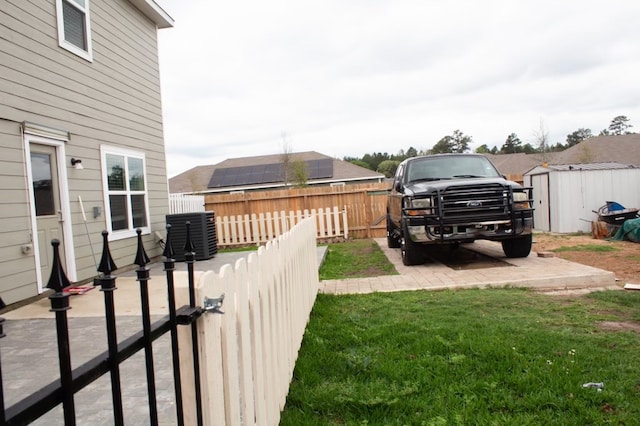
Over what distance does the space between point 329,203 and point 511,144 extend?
69.6 metres

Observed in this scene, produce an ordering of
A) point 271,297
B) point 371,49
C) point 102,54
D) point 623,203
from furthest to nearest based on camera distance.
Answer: point 371,49 < point 623,203 < point 102,54 < point 271,297

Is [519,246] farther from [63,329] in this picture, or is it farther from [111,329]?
[63,329]

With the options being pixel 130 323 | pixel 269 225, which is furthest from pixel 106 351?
pixel 269 225

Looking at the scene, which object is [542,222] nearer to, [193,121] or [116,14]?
[116,14]

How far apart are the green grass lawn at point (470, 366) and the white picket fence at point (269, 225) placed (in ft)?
30.7

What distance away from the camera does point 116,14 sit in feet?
29.4

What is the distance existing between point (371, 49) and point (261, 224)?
777 centimetres

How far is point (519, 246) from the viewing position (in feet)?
25.7

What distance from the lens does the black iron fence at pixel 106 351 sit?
2.80 ft

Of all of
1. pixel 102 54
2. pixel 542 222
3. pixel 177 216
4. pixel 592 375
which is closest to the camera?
pixel 592 375

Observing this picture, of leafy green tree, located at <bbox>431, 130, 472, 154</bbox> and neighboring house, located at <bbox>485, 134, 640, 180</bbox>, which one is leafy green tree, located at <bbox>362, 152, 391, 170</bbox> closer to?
leafy green tree, located at <bbox>431, 130, 472, 154</bbox>

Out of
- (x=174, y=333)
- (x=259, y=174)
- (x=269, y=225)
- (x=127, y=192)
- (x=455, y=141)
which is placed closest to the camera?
(x=174, y=333)

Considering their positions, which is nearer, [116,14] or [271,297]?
[271,297]

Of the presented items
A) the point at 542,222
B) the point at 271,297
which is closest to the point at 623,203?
the point at 542,222
